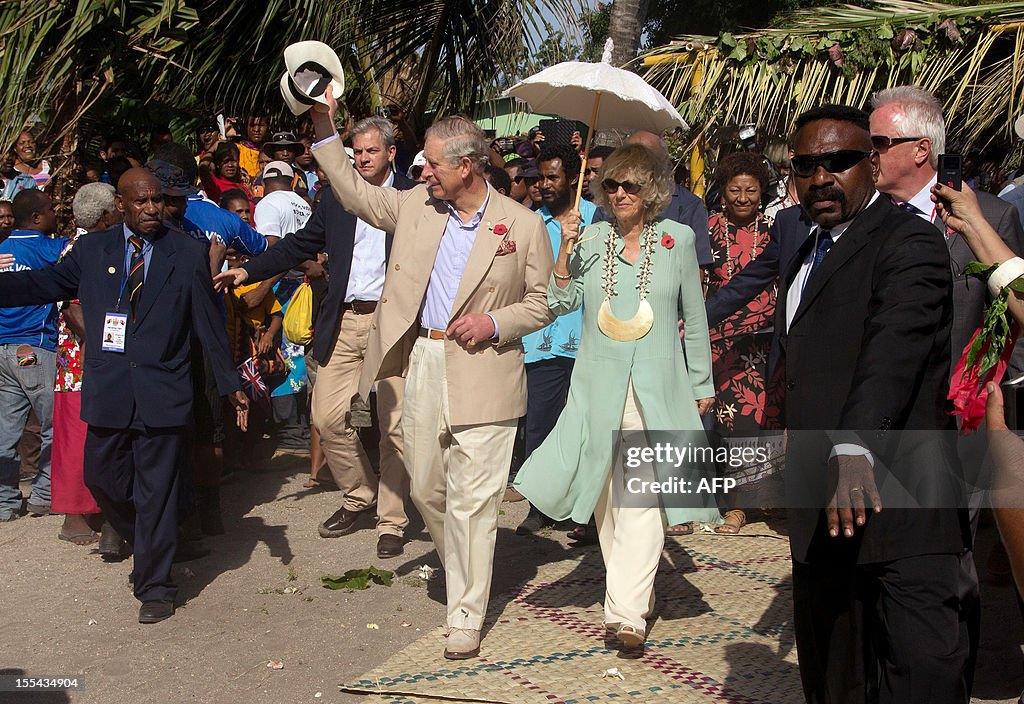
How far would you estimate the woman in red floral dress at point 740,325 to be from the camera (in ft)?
23.6

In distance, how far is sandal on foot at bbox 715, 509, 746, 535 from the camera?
714cm

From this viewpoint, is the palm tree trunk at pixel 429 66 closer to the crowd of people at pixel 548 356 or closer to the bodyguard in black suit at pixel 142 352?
the crowd of people at pixel 548 356

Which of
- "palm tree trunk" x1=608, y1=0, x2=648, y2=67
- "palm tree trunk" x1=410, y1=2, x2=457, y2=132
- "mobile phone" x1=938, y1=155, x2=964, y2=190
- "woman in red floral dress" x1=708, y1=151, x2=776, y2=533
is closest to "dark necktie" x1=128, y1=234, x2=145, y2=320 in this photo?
"woman in red floral dress" x1=708, y1=151, x2=776, y2=533

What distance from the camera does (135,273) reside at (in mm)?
5715

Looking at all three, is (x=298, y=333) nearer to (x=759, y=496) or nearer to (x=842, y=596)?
(x=759, y=496)

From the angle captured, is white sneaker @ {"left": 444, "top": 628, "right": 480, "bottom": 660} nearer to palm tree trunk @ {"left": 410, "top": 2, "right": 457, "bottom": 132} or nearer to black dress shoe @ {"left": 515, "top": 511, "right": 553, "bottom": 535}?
black dress shoe @ {"left": 515, "top": 511, "right": 553, "bottom": 535}

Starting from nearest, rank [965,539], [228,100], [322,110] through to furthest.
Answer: [965,539] → [322,110] → [228,100]

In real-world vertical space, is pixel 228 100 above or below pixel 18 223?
above

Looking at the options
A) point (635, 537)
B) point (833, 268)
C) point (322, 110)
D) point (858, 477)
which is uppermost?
point (322, 110)

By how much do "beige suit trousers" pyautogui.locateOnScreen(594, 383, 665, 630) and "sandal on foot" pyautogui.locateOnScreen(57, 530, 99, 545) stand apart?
3.30 meters

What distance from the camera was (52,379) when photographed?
7.71m

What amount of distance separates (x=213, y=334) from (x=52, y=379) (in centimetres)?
246

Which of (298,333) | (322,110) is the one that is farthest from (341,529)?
(322,110)

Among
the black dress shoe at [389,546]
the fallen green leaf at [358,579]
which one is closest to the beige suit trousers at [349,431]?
the black dress shoe at [389,546]
